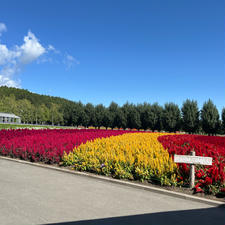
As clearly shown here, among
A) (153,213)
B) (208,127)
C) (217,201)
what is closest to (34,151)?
(153,213)

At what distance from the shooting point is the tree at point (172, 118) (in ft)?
139

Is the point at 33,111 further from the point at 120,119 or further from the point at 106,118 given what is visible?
the point at 120,119

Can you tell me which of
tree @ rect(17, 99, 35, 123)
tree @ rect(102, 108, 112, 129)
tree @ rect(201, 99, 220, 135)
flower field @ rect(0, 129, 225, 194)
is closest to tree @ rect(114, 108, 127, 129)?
tree @ rect(102, 108, 112, 129)

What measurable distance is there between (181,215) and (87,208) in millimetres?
1829

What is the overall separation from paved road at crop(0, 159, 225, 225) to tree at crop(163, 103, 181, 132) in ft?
128

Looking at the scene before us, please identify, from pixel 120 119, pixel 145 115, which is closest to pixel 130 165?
pixel 145 115

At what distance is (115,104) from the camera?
55.2 meters

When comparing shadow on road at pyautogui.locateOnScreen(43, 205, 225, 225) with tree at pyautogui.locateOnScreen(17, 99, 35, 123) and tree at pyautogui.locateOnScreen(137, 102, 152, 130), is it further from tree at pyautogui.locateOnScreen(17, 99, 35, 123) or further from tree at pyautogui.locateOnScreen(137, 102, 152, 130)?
tree at pyautogui.locateOnScreen(17, 99, 35, 123)

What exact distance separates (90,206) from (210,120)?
130ft

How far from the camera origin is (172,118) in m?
42.8

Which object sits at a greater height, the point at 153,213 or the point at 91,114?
the point at 91,114

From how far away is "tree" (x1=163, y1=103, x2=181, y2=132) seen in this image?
42.4 metres

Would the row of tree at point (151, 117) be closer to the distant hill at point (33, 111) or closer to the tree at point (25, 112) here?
the distant hill at point (33, 111)

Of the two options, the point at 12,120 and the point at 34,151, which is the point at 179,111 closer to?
the point at 34,151
